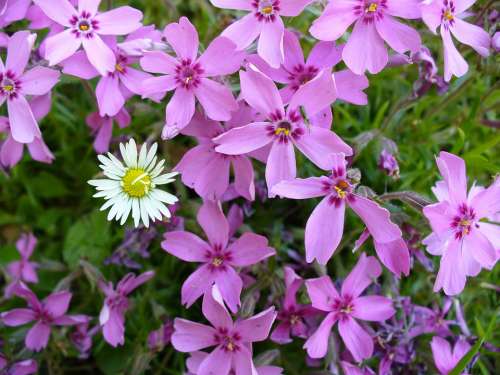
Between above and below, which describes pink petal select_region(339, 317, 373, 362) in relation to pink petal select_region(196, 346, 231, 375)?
above

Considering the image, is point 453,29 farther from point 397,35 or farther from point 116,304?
point 116,304

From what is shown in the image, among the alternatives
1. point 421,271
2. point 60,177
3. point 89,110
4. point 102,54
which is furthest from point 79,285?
point 421,271

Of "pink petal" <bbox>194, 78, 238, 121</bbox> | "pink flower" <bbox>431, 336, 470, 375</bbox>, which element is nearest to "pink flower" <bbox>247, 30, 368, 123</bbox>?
"pink petal" <bbox>194, 78, 238, 121</bbox>

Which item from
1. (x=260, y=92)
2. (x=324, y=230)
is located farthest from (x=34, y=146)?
(x=324, y=230)

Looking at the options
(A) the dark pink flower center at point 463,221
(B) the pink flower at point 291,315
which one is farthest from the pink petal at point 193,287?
(A) the dark pink flower center at point 463,221

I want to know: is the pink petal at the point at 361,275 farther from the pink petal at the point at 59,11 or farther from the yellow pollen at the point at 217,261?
the pink petal at the point at 59,11

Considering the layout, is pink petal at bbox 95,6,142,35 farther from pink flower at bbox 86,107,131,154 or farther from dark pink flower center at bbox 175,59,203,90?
pink flower at bbox 86,107,131,154
